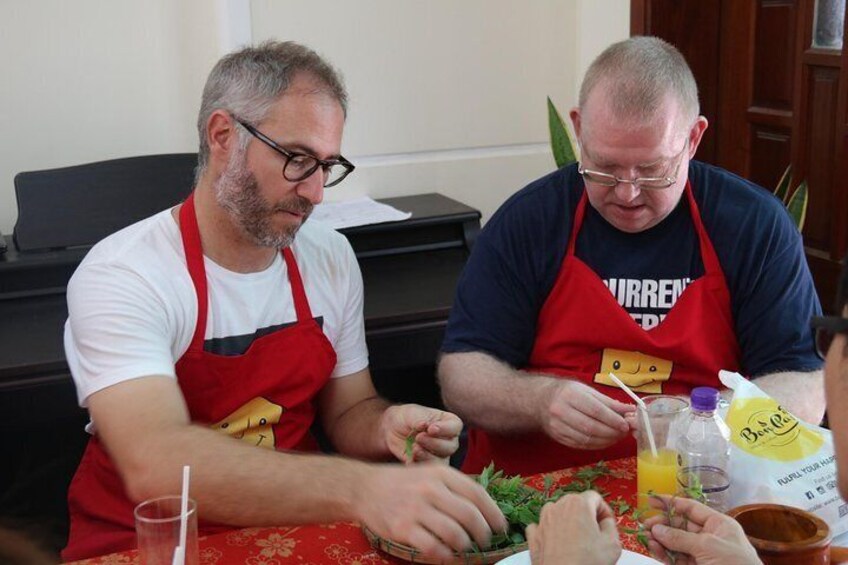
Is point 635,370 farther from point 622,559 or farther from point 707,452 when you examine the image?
point 622,559

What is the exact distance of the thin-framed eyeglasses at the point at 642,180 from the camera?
194 cm

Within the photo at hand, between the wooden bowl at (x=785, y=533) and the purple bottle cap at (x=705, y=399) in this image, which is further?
the purple bottle cap at (x=705, y=399)

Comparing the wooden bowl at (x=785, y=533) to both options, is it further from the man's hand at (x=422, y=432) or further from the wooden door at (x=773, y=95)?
the wooden door at (x=773, y=95)

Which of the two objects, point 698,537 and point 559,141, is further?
point 559,141

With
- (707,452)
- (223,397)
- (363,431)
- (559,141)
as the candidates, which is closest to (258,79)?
(223,397)

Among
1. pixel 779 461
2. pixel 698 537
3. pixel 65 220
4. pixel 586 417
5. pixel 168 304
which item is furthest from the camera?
pixel 65 220

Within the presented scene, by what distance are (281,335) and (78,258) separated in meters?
1.00

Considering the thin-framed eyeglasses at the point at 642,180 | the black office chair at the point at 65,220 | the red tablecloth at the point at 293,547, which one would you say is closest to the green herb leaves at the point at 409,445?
the red tablecloth at the point at 293,547

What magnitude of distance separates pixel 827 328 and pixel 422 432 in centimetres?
82

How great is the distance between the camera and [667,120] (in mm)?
1921

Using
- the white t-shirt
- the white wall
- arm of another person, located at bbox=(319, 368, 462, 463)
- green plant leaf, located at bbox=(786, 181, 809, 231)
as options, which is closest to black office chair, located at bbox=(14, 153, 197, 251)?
the white wall

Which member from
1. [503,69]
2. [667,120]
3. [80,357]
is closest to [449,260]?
[503,69]

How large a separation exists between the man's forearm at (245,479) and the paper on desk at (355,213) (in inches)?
58.0

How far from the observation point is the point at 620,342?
2.00 m
